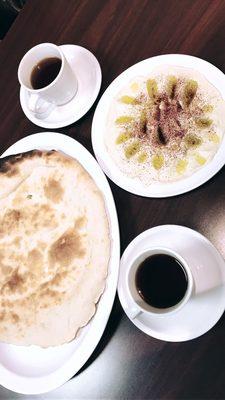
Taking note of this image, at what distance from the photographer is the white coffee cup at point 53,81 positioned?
125 cm

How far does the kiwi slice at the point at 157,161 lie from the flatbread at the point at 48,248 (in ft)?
0.60

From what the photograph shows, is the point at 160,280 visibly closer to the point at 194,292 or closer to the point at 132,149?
the point at 194,292

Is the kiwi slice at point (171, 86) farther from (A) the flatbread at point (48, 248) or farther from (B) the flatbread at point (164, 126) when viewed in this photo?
(A) the flatbread at point (48, 248)

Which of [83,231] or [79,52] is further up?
[79,52]

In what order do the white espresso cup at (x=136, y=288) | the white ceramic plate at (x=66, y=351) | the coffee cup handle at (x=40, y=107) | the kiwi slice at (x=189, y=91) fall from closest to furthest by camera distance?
the white espresso cup at (x=136, y=288), the white ceramic plate at (x=66, y=351), the kiwi slice at (x=189, y=91), the coffee cup handle at (x=40, y=107)

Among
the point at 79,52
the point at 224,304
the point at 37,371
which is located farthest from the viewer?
the point at 79,52

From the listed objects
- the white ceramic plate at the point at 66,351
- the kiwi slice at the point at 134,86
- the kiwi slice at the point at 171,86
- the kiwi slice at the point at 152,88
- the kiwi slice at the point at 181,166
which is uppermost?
the kiwi slice at the point at 171,86

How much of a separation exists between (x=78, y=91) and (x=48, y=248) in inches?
19.8

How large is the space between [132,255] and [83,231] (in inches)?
6.2

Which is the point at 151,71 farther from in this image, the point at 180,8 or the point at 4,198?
the point at 4,198

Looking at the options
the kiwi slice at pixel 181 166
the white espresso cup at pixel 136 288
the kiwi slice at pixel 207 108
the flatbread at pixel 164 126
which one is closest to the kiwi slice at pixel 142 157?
the flatbread at pixel 164 126

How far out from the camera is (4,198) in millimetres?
1297

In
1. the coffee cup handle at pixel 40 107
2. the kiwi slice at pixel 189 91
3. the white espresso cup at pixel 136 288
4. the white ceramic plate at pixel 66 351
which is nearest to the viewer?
the white espresso cup at pixel 136 288

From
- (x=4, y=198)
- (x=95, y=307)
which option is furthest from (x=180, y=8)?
(x=95, y=307)
